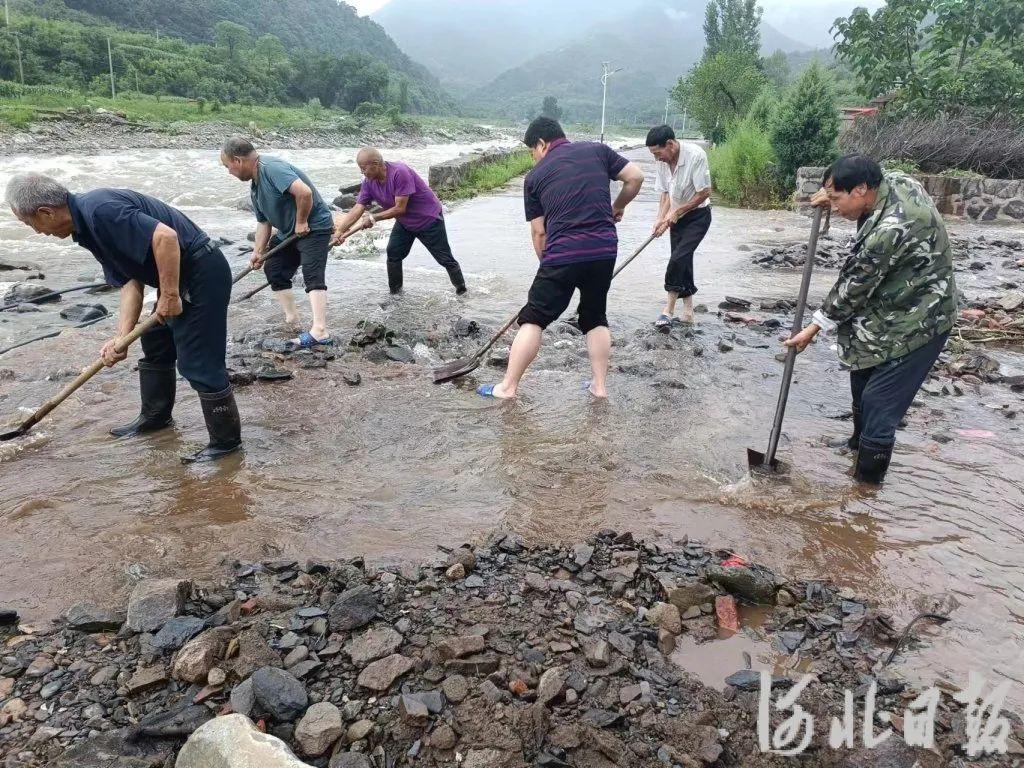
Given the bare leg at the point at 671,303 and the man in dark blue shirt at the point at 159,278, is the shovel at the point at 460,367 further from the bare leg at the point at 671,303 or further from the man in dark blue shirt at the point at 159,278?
the man in dark blue shirt at the point at 159,278

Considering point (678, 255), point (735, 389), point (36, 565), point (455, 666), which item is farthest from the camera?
point (678, 255)

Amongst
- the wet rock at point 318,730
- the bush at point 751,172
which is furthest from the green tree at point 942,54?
the wet rock at point 318,730

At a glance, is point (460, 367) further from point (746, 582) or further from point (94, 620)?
point (94, 620)

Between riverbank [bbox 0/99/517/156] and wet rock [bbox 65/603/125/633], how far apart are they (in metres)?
25.9

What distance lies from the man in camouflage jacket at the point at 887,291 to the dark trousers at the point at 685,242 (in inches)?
105

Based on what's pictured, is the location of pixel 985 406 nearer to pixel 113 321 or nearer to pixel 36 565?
pixel 36 565

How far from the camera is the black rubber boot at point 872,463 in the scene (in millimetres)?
3365

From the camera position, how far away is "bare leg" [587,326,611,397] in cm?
460

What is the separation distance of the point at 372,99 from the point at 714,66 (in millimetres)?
58331

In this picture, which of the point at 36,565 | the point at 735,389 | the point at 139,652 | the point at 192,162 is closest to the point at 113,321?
the point at 36,565

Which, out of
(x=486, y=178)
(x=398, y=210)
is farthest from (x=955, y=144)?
(x=398, y=210)

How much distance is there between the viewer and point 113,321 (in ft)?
21.5

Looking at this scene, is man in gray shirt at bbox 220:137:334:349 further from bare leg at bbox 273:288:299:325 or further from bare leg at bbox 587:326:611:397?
bare leg at bbox 587:326:611:397

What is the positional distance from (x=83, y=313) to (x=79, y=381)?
363 centimetres
